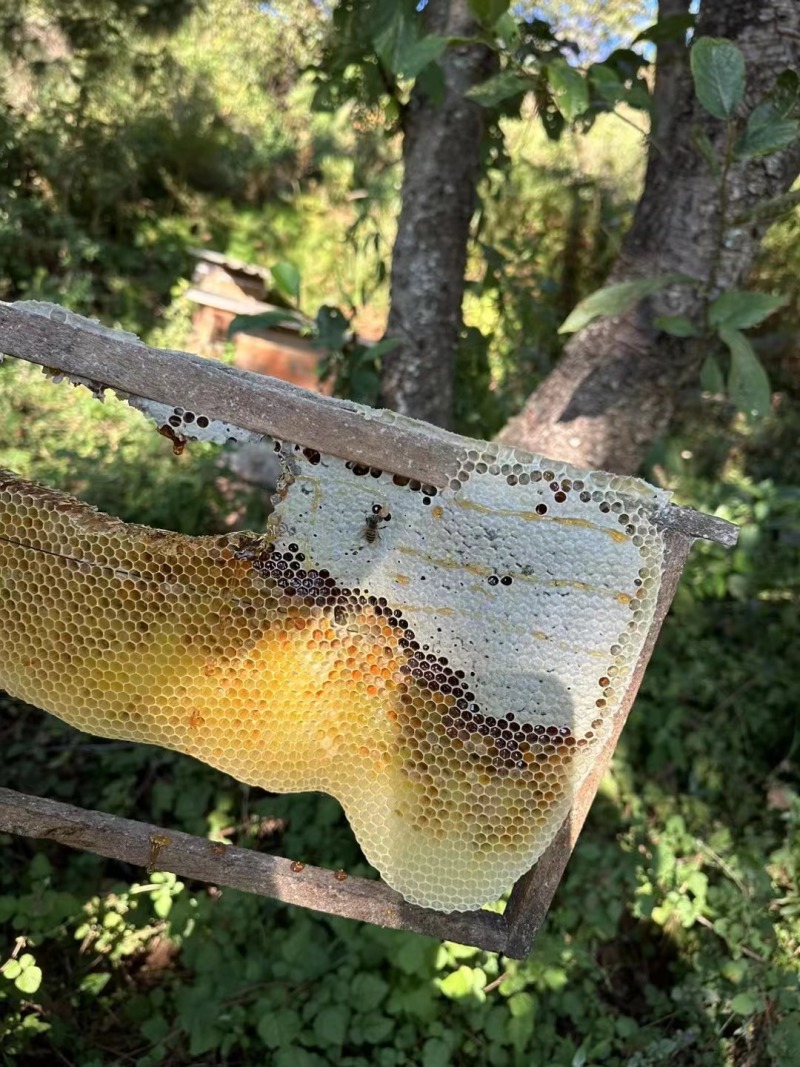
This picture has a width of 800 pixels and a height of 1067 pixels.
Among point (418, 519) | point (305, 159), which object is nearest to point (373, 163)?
point (305, 159)

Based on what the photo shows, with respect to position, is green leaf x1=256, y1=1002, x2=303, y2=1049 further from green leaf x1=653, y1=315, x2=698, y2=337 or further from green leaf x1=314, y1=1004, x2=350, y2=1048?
green leaf x1=653, y1=315, x2=698, y2=337

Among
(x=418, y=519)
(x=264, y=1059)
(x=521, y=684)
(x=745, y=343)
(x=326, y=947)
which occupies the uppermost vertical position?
(x=745, y=343)

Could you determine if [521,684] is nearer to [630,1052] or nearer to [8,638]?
[8,638]

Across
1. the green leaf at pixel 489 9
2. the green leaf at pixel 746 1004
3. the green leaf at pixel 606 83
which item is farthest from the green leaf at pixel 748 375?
the green leaf at pixel 746 1004

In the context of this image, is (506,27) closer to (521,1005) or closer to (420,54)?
(420,54)

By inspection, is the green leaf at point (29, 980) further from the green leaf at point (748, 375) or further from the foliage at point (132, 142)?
the foliage at point (132, 142)

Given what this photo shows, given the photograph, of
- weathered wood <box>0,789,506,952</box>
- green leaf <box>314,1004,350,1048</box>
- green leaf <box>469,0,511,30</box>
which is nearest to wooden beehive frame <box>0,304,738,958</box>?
weathered wood <box>0,789,506,952</box>
